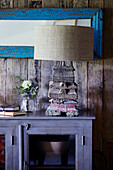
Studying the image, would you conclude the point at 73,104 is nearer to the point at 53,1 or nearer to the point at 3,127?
Result: the point at 3,127

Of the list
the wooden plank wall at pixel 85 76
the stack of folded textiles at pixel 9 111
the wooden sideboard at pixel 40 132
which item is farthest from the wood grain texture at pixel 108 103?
the stack of folded textiles at pixel 9 111

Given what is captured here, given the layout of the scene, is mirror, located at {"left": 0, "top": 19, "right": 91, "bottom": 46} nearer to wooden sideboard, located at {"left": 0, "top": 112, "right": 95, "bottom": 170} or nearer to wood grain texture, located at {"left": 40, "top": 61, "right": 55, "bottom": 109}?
wood grain texture, located at {"left": 40, "top": 61, "right": 55, "bottom": 109}

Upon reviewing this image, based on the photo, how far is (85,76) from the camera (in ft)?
8.37

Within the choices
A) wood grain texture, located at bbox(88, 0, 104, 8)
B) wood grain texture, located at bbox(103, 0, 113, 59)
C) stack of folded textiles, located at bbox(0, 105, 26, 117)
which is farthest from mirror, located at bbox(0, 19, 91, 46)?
stack of folded textiles, located at bbox(0, 105, 26, 117)

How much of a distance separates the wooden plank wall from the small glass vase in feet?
0.32

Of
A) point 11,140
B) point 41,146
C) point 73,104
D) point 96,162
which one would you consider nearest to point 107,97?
point 73,104

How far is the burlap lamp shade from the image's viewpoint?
1979mm

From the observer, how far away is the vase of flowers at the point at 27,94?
7.99ft

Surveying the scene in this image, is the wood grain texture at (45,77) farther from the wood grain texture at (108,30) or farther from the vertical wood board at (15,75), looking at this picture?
the wood grain texture at (108,30)

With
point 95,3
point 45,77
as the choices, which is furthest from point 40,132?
point 95,3

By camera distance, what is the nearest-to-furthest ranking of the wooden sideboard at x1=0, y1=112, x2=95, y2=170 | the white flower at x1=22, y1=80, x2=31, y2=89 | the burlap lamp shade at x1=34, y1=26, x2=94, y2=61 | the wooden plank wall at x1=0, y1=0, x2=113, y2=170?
the burlap lamp shade at x1=34, y1=26, x2=94, y2=61 < the wooden sideboard at x1=0, y1=112, x2=95, y2=170 < the white flower at x1=22, y1=80, x2=31, y2=89 < the wooden plank wall at x1=0, y1=0, x2=113, y2=170

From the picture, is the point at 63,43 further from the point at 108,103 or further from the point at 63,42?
the point at 108,103

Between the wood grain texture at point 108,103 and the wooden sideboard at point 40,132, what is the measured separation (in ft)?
1.57

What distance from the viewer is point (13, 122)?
2.16 m
